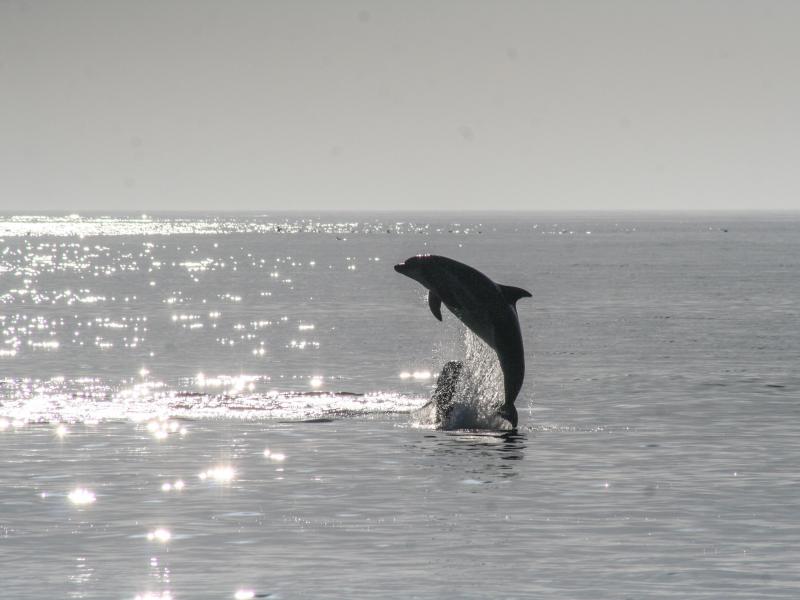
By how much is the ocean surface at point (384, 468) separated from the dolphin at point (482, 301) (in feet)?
5.53

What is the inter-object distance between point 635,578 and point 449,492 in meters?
5.73

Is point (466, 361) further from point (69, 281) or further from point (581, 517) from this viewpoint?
point (69, 281)

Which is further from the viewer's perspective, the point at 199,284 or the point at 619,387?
the point at 199,284

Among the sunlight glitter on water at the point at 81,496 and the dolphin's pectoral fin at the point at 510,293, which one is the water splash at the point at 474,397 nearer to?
the dolphin's pectoral fin at the point at 510,293

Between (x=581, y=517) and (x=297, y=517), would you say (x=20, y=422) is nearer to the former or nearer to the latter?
(x=297, y=517)

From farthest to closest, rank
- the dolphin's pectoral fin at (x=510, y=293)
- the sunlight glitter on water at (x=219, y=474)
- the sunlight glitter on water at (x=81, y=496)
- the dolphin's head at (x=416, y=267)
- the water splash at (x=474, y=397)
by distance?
the water splash at (x=474, y=397), the dolphin's head at (x=416, y=267), the dolphin's pectoral fin at (x=510, y=293), the sunlight glitter on water at (x=219, y=474), the sunlight glitter on water at (x=81, y=496)

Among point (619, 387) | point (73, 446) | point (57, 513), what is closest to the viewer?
point (57, 513)

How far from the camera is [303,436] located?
93.1 feet

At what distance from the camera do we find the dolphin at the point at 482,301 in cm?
2719

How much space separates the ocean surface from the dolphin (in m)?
1.69

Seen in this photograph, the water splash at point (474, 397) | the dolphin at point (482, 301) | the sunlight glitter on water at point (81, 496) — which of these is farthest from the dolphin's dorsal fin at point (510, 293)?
the sunlight glitter on water at point (81, 496)

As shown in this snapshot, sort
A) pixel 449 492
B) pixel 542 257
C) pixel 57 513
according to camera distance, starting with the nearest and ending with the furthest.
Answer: pixel 57 513, pixel 449 492, pixel 542 257

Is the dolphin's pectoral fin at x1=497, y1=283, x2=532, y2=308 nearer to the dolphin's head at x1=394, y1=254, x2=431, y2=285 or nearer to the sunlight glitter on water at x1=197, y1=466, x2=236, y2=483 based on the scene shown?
the dolphin's head at x1=394, y1=254, x2=431, y2=285

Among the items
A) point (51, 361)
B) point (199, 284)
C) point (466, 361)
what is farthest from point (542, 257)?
point (466, 361)
